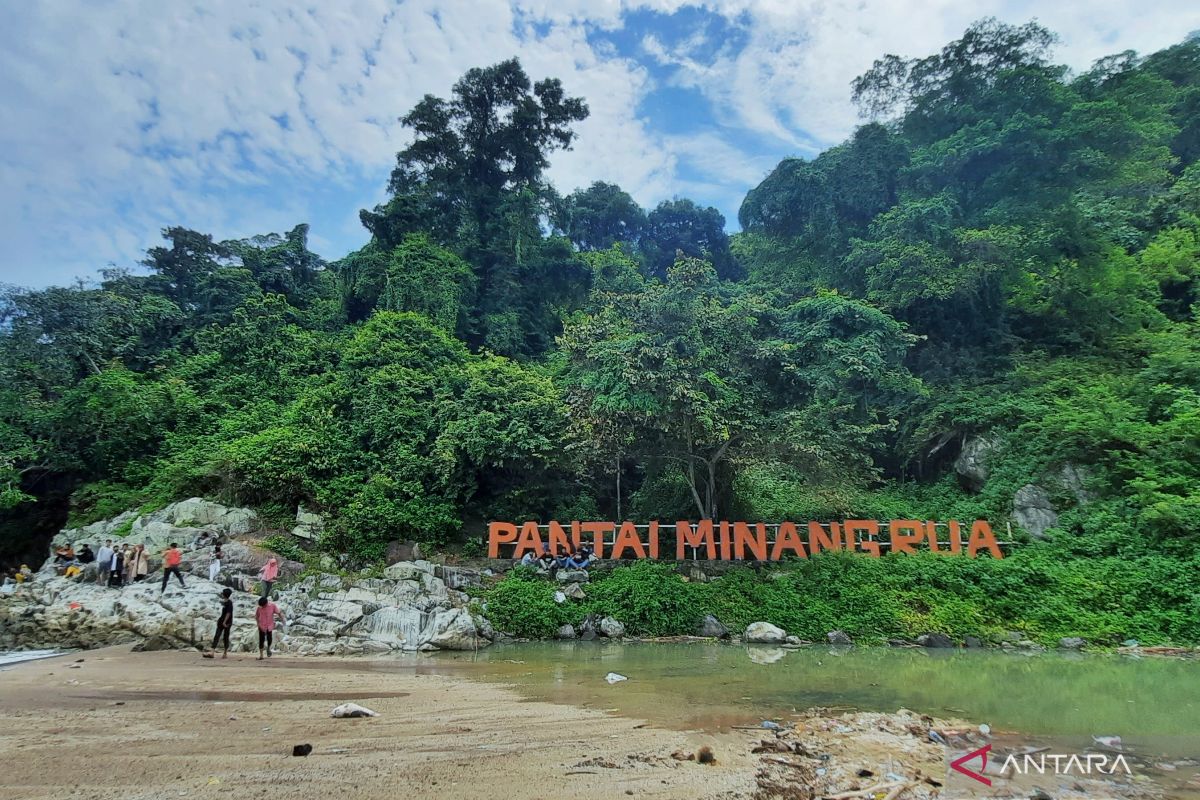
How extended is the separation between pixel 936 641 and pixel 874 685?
19.2 ft

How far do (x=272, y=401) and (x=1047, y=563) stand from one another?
2591 centimetres

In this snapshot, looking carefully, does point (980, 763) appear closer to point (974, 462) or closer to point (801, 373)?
point (801, 373)

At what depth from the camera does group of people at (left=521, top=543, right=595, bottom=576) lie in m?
17.2

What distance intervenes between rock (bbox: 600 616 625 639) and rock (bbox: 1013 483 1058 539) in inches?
468

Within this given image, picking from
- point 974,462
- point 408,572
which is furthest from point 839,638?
point 408,572

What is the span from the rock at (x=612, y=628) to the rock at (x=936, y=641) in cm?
660

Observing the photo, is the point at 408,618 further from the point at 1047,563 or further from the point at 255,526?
the point at 1047,563

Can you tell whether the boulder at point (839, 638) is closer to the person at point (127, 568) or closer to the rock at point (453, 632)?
the rock at point (453, 632)

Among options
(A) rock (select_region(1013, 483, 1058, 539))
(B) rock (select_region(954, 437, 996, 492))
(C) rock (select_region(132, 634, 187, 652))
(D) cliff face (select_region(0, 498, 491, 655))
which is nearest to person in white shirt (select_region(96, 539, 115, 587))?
(D) cliff face (select_region(0, 498, 491, 655))

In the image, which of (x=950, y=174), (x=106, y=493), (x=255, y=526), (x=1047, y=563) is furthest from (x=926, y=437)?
(x=106, y=493)

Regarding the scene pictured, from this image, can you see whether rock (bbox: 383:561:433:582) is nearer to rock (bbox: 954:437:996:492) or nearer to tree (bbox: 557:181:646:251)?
rock (bbox: 954:437:996:492)

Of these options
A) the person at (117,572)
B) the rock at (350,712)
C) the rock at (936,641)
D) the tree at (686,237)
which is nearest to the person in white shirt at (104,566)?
the person at (117,572)

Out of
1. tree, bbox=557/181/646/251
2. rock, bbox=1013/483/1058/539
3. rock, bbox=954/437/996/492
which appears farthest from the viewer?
tree, bbox=557/181/646/251

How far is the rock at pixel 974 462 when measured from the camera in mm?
20406
